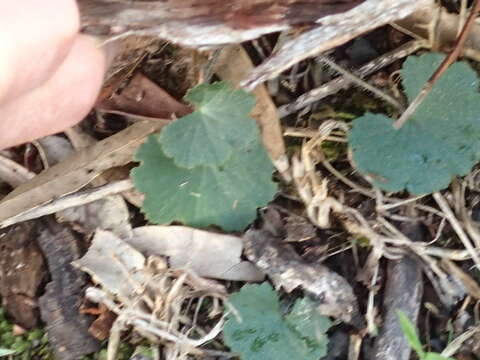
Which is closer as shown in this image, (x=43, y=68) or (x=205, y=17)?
(x=43, y=68)

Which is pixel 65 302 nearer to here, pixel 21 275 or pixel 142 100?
pixel 21 275

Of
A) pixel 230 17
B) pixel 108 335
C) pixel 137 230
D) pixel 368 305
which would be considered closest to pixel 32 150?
pixel 137 230

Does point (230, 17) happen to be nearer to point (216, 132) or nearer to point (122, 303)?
point (216, 132)

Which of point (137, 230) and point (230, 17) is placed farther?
point (137, 230)

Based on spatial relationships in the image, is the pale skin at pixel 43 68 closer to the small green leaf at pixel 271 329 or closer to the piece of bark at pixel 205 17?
the piece of bark at pixel 205 17

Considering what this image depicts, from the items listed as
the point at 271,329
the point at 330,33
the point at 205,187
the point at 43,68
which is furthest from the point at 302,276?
the point at 43,68

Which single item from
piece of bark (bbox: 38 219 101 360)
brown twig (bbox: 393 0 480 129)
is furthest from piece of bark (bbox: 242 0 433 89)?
piece of bark (bbox: 38 219 101 360)

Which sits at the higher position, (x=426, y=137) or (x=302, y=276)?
(x=426, y=137)
